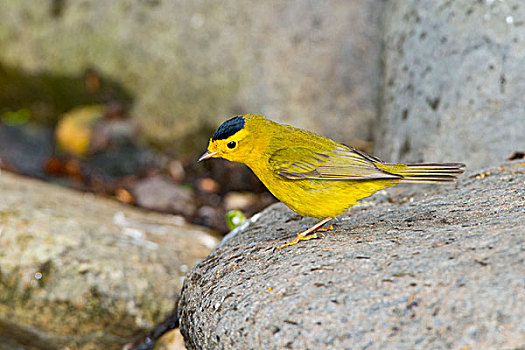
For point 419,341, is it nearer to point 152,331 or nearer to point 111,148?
point 152,331

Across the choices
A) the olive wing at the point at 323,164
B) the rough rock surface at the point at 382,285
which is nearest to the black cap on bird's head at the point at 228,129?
the olive wing at the point at 323,164

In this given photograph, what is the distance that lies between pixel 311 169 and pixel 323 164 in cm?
9

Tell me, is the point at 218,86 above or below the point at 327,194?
above

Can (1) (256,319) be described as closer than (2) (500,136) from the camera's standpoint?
Yes

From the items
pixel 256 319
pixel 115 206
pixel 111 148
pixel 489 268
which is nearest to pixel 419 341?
pixel 489 268

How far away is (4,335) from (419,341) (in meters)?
3.46

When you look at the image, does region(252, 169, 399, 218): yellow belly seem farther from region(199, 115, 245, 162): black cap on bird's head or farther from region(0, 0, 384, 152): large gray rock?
region(0, 0, 384, 152): large gray rock

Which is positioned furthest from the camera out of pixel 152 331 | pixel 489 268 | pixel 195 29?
pixel 195 29

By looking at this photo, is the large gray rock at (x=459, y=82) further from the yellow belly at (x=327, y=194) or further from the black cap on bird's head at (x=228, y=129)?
the black cap on bird's head at (x=228, y=129)

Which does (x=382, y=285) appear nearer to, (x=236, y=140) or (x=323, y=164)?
(x=323, y=164)

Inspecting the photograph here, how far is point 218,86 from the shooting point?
22.2ft

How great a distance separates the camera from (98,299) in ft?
14.6

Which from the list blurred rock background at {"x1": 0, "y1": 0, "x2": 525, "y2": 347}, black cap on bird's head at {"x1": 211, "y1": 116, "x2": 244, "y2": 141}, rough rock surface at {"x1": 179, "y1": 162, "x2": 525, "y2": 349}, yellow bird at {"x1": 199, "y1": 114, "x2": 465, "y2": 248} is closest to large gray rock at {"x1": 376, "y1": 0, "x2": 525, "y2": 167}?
blurred rock background at {"x1": 0, "y1": 0, "x2": 525, "y2": 347}

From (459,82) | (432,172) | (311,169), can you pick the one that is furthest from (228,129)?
(459,82)
